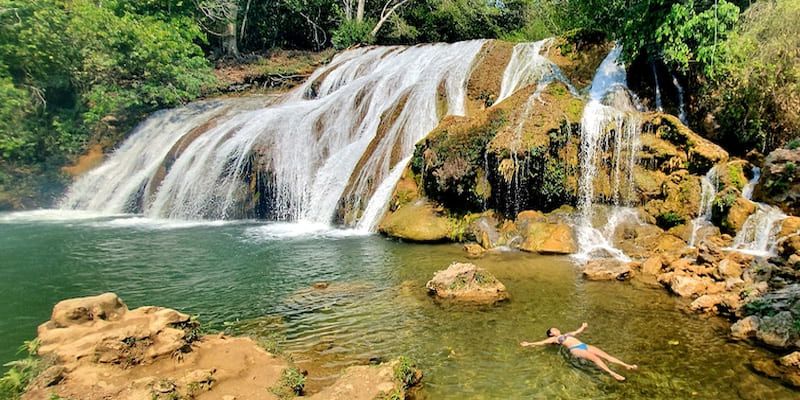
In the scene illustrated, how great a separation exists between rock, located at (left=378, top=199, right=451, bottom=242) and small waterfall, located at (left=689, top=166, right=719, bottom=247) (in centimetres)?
629

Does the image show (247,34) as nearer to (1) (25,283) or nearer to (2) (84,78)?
(2) (84,78)

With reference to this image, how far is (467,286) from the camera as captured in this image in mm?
8758

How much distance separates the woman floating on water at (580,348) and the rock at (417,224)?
21.7 ft

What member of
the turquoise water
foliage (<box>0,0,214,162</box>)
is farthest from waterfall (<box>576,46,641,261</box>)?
foliage (<box>0,0,214,162</box>)

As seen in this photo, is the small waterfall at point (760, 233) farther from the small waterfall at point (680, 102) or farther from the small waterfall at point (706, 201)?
the small waterfall at point (680, 102)

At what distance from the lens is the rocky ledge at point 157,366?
185 inches

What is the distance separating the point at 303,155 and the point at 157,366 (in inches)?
556

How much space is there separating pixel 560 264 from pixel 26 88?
26.3 meters

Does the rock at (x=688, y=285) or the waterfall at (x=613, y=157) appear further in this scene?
the waterfall at (x=613, y=157)

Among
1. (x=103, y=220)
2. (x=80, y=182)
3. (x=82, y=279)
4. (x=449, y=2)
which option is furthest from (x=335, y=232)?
(x=449, y=2)

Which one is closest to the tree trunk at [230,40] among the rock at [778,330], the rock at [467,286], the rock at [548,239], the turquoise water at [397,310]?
the turquoise water at [397,310]

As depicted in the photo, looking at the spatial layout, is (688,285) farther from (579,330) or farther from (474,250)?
(474,250)

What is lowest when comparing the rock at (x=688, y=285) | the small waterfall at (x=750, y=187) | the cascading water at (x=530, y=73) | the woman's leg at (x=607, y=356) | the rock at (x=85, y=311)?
the woman's leg at (x=607, y=356)

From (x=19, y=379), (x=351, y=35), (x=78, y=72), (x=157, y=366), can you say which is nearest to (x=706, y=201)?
(x=157, y=366)
